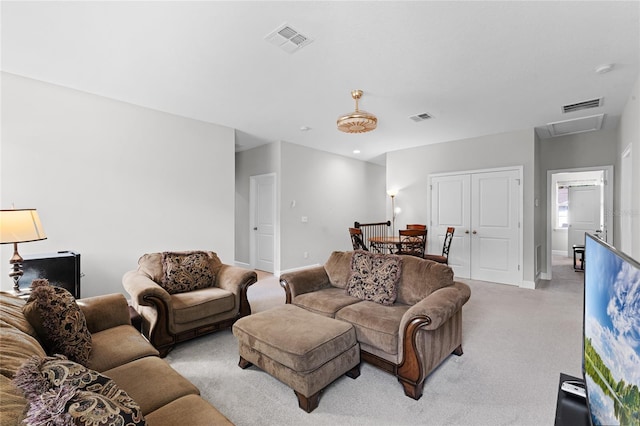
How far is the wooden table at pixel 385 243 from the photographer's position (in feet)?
16.2

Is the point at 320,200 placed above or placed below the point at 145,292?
above

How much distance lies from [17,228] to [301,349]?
2356 mm

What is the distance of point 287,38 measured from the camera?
95.9 inches

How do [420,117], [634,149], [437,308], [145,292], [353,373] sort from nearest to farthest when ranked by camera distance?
[437,308]
[353,373]
[145,292]
[634,149]
[420,117]

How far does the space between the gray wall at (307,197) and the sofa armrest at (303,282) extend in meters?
2.73

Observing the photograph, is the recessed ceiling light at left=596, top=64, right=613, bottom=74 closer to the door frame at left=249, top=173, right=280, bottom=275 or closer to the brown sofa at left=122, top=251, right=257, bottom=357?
the brown sofa at left=122, top=251, right=257, bottom=357

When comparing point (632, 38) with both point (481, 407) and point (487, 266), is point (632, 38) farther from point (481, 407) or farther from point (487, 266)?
point (487, 266)

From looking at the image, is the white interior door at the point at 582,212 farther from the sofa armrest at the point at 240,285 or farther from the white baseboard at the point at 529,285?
the sofa armrest at the point at 240,285

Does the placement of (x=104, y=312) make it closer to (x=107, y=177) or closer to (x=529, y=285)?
(x=107, y=177)

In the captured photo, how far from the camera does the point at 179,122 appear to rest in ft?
14.1

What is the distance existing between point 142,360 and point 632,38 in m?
4.29

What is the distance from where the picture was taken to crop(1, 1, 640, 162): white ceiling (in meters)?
2.13

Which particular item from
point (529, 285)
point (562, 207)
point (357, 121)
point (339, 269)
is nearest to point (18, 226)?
point (339, 269)

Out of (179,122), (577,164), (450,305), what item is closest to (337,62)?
(450,305)
